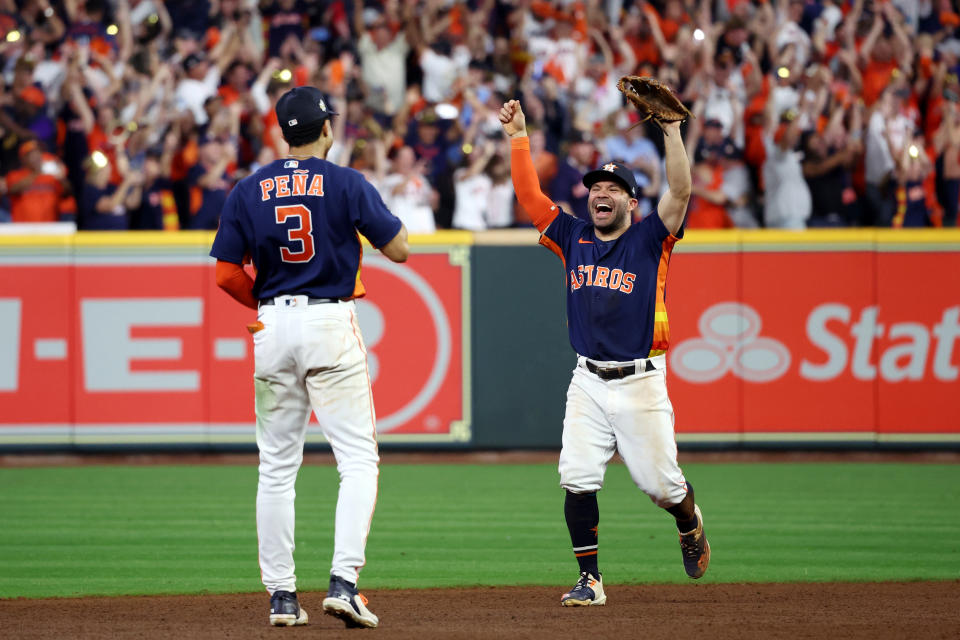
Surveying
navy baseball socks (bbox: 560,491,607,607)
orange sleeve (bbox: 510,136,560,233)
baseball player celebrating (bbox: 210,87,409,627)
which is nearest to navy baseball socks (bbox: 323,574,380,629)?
baseball player celebrating (bbox: 210,87,409,627)

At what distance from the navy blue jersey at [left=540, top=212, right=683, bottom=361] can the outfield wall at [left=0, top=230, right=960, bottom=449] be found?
691cm

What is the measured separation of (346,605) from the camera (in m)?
5.64

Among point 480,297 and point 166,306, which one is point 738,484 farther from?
point 166,306

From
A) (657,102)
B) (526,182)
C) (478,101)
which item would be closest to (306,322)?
(526,182)

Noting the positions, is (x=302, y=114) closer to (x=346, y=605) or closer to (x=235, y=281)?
(x=235, y=281)

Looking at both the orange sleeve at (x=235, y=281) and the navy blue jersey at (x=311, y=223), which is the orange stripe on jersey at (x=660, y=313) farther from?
the orange sleeve at (x=235, y=281)

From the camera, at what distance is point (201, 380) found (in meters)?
13.6

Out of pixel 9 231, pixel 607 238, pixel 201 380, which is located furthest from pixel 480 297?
pixel 607 238

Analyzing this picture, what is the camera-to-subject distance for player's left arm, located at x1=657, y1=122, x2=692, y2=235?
6461 mm

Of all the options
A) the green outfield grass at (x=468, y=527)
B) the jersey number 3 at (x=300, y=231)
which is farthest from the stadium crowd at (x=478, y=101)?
the jersey number 3 at (x=300, y=231)

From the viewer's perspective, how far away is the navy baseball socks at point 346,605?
5625 mm

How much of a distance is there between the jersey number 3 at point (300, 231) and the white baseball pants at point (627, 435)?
63.9 inches

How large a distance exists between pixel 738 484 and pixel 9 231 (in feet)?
24.6

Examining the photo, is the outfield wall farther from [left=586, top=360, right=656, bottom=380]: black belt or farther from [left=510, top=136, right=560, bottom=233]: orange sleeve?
[left=586, top=360, right=656, bottom=380]: black belt
